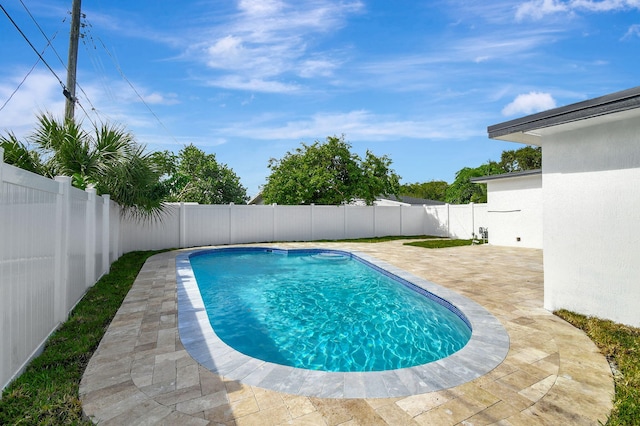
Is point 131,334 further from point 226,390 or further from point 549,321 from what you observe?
point 549,321

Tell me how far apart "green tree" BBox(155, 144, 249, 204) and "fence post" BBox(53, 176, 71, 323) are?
1992cm

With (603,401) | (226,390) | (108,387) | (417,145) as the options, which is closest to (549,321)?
(603,401)

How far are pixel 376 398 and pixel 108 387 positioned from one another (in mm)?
2283

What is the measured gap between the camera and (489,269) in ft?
27.7

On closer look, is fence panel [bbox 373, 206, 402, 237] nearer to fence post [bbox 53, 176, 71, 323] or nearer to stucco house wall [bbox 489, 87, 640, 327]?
stucco house wall [bbox 489, 87, 640, 327]

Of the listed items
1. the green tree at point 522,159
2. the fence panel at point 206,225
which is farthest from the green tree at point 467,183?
the fence panel at point 206,225

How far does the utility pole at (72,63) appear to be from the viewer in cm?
913

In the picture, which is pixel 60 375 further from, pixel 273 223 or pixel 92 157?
pixel 273 223

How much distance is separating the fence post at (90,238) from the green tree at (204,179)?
17.9 m

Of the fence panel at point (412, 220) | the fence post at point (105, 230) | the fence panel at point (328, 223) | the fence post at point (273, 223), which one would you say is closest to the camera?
the fence post at point (105, 230)

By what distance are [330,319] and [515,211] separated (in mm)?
11053

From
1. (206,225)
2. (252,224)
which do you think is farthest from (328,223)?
(206,225)

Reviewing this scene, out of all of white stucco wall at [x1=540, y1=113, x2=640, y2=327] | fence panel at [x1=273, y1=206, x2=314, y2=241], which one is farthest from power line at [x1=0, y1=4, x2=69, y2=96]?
white stucco wall at [x1=540, y1=113, x2=640, y2=327]

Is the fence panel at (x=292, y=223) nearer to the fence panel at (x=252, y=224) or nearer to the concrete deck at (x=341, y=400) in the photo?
the fence panel at (x=252, y=224)
